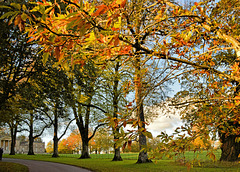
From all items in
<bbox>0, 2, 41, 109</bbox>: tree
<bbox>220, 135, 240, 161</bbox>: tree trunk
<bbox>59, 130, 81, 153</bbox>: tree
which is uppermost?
<bbox>0, 2, 41, 109</bbox>: tree

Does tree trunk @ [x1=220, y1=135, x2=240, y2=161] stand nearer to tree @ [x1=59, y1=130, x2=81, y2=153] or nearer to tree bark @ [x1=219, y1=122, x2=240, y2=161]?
tree bark @ [x1=219, y1=122, x2=240, y2=161]

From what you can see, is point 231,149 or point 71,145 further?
point 71,145

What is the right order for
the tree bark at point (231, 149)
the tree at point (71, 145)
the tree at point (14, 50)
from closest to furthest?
the tree at point (14, 50) < the tree bark at point (231, 149) < the tree at point (71, 145)

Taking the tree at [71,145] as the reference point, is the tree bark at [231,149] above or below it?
above

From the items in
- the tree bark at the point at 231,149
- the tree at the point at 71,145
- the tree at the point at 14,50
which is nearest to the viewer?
the tree at the point at 14,50

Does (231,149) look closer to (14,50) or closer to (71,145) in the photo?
(14,50)

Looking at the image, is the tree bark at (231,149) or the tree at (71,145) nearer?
the tree bark at (231,149)

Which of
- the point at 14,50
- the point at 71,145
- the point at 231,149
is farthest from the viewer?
the point at 71,145

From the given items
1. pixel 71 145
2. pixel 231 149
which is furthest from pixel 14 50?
pixel 71 145

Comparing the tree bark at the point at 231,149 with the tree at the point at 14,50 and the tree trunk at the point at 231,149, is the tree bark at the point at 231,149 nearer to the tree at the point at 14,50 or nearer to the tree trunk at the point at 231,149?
the tree trunk at the point at 231,149

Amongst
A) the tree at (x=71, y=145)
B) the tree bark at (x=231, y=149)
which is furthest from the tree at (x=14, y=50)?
the tree at (x=71, y=145)

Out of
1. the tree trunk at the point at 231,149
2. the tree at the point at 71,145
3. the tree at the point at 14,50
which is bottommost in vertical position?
the tree at the point at 71,145

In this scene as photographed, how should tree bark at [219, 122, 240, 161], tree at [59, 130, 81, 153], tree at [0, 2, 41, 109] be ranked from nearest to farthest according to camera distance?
tree at [0, 2, 41, 109] < tree bark at [219, 122, 240, 161] < tree at [59, 130, 81, 153]

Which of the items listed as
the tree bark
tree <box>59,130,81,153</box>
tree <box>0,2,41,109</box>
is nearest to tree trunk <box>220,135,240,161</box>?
the tree bark
